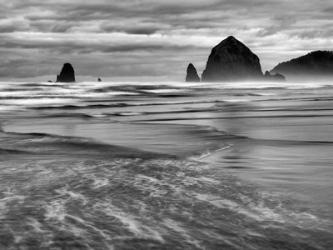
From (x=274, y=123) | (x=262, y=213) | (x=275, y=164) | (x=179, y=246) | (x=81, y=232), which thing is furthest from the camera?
(x=274, y=123)

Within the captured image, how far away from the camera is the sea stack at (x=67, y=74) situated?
183 metres

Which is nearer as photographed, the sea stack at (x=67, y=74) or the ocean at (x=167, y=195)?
the ocean at (x=167, y=195)

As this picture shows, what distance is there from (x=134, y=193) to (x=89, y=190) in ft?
2.35

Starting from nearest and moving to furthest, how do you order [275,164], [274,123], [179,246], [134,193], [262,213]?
[179,246] < [262,213] < [134,193] < [275,164] < [274,123]

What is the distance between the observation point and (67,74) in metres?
185

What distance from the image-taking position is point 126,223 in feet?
19.3

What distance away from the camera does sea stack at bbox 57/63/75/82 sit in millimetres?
182875

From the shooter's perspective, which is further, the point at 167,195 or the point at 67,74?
the point at 67,74

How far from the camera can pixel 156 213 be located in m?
6.32

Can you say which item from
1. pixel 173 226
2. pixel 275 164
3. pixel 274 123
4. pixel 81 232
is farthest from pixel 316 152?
pixel 274 123

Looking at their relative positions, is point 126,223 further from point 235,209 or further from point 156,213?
point 235,209

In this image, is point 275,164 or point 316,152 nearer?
point 275,164

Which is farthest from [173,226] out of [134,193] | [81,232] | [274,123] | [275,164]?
[274,123]

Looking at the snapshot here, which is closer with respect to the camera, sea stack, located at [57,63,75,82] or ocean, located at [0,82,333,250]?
ocean, located at [0,82,333,250]
